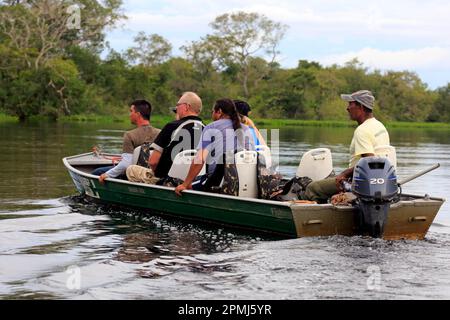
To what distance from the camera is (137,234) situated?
8.45 meters

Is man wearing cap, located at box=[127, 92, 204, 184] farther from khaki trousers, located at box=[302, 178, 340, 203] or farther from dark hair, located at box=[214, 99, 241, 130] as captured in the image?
khaki trousers, located at box=[302, 178, 340, 203]

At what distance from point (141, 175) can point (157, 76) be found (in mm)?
50477

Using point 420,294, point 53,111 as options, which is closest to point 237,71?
point 53,111

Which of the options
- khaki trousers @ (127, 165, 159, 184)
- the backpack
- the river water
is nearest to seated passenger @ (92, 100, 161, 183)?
khaki trousers @ (127, 165, 159, 184)

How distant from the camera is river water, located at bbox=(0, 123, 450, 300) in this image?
5.93m

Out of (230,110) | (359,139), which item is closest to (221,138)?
(230,110)

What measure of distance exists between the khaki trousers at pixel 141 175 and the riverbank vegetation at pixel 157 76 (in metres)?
38.6

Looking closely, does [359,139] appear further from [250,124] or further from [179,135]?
[179,135]

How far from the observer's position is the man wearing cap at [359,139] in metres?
7.85

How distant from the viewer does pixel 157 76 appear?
5950 cm

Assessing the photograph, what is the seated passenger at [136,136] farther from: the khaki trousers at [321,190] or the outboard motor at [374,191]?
the outboard motor at [374,191]

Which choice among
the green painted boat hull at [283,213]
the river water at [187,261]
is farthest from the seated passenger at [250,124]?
the river water at [187,261]

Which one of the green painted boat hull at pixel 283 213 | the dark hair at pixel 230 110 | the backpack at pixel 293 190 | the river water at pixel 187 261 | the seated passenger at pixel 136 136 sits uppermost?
the dark hair at pixel 230 110

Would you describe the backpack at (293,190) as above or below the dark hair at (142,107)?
below
